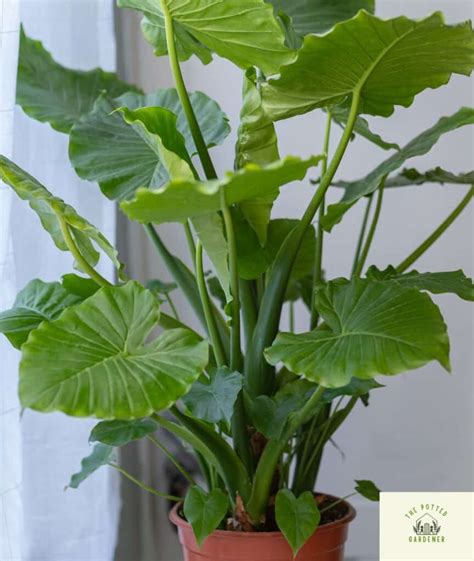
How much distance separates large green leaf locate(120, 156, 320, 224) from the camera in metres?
0.78

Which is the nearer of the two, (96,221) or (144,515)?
(96,221)

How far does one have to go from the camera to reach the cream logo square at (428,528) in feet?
3.36

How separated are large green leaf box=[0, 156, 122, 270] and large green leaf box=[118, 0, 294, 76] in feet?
0.94

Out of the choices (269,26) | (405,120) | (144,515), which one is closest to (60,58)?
(269,26)

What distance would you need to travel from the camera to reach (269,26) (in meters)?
1.08

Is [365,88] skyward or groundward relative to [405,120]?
groundward

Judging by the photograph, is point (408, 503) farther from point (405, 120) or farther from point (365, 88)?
point (405, 120)

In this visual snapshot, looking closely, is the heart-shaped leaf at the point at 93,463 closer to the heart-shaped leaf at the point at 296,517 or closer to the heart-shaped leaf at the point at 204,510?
the heart-shaped leaf at the point at 204,510

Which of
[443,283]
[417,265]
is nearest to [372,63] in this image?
[443,283]

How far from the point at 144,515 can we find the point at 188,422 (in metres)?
0.83

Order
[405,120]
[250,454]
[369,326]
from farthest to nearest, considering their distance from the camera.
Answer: [405,120] → [250,454] → [369,326]

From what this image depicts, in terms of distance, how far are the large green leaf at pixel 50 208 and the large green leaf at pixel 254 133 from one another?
8.7 inches

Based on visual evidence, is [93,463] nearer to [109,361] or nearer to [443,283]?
[109,361]

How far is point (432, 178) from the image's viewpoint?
136 centimetres
